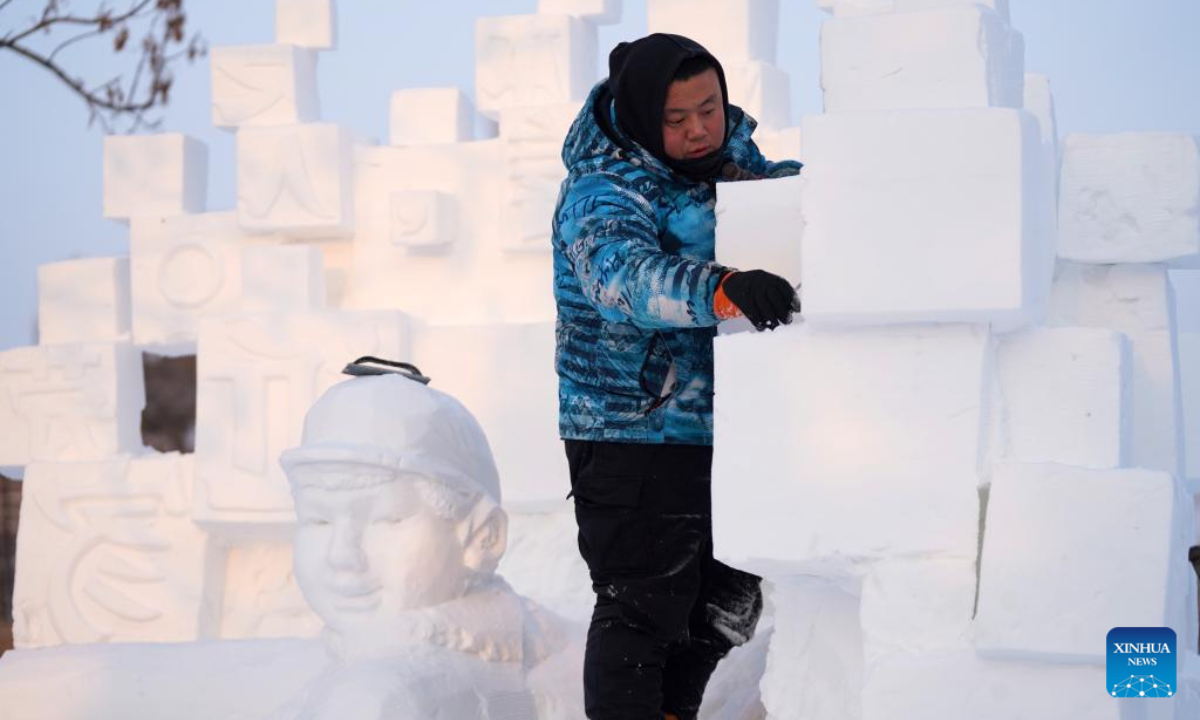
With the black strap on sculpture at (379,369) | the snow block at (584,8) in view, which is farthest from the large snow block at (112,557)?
the black strap on sculpture at (379,369)

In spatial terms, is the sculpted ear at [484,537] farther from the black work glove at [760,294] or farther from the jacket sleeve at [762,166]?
the black work glove at [760,294]

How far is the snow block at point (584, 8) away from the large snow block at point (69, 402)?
6.64 ft

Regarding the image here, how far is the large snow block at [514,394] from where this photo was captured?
5.87 meters

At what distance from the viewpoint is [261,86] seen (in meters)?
6.43

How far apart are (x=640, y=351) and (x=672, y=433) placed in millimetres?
173

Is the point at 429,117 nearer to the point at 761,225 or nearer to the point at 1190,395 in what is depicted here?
the point at 1190,395

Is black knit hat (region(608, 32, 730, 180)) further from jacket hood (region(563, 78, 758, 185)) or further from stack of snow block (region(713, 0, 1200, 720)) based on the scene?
stack of snow block (region(713, 0, 1200, 720))

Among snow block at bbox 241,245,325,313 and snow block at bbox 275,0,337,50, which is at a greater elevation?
snow block at bbox 275,0,337,50

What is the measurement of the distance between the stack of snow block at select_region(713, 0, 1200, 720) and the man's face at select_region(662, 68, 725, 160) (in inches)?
9.0

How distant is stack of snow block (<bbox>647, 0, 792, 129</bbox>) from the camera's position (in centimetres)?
595

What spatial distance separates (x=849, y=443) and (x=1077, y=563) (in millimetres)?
427

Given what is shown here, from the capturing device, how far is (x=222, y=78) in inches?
255

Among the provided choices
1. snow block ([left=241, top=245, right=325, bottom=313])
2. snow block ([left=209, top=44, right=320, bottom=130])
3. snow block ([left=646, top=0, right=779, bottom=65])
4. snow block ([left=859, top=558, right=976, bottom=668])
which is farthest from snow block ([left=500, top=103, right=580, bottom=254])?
snow block ([left=859, top=558, right=976, bottom=668])

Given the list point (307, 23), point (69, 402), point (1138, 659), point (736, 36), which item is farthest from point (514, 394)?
point (1138, 659)
